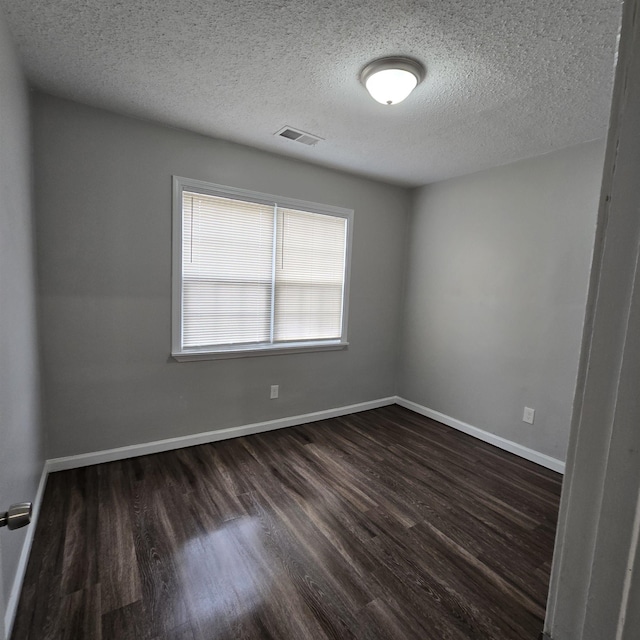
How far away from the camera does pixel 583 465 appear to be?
395mm

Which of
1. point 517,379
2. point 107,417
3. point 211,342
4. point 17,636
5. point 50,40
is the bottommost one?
point 17,636

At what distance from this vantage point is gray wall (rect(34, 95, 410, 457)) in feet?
7.68

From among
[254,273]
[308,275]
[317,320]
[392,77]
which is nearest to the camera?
[392,77]

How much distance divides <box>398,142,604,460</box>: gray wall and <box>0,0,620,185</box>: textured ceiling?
1.41ft

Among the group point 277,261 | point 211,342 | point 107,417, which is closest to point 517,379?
point 277,261

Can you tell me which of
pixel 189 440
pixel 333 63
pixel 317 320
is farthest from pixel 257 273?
pixel 333 63

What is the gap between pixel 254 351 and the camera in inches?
125

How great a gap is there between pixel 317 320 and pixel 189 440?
1596 mm

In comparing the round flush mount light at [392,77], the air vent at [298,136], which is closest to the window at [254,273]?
the air vent at [298,136]

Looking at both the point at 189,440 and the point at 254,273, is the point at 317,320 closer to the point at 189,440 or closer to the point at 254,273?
the point at 254,273

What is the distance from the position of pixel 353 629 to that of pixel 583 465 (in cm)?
154

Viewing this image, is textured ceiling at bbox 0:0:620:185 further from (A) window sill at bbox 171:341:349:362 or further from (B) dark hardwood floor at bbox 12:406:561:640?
(B) dark hardwood floor at bbox 12:406:561:640

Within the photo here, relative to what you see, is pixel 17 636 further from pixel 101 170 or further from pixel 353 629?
pixel 101 170

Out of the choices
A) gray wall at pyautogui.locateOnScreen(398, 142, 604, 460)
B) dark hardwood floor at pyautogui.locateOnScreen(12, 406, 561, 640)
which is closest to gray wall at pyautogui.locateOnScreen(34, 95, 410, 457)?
dark hardwood floor at pyautogui.locateOnScreen(12, 406, 561, 640)
